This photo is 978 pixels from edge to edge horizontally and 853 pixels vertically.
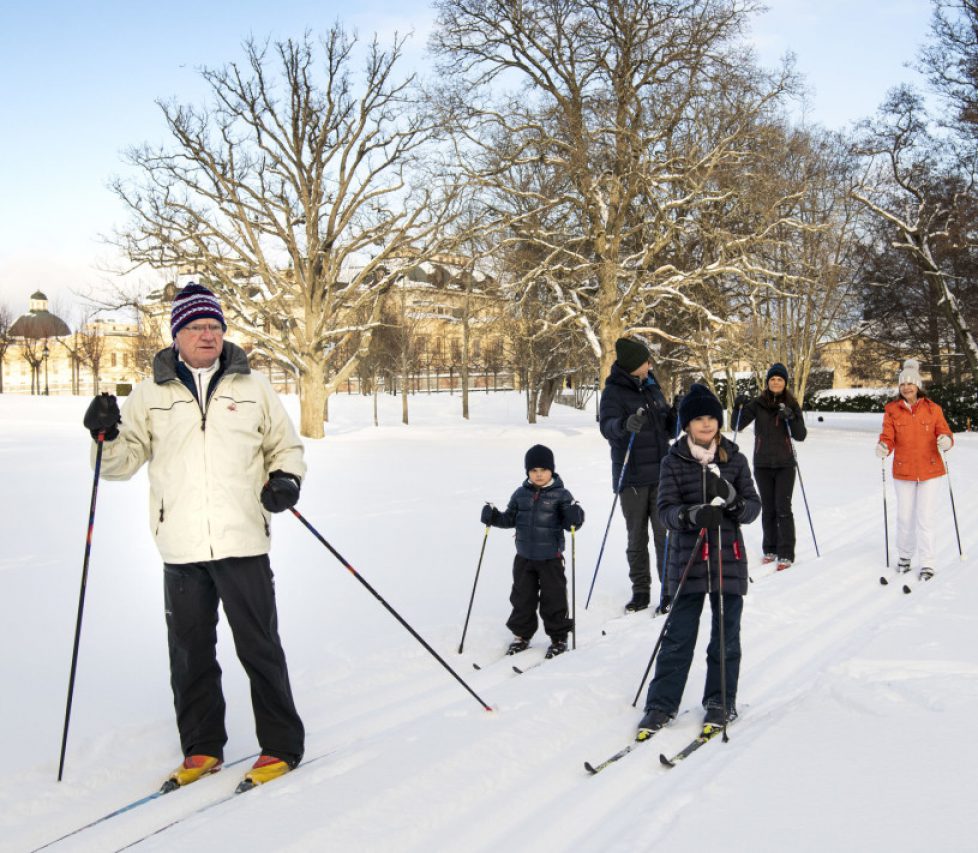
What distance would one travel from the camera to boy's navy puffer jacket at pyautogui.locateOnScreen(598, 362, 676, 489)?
251 inches

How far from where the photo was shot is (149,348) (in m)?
40.6

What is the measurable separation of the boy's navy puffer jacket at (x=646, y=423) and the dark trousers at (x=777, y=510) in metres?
2.20

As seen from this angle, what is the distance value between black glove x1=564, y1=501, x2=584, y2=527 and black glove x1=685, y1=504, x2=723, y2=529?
1.44m

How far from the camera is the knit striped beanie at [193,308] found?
3.54 m

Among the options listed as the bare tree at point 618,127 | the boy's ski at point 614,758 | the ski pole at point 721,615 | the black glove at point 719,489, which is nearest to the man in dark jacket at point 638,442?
the black glove at point 719,489

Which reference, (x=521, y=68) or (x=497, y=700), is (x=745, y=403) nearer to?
(x=497, y=700)

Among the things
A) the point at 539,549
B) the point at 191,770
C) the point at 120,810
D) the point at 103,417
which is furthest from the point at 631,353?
the point at 120,810

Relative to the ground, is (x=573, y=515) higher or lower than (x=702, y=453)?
lower

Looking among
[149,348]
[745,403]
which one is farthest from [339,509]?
[149,348]

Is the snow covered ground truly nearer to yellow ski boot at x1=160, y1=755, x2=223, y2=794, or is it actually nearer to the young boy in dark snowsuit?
yellow ski boot at x1=160, y1=755, x2=223, y2=794

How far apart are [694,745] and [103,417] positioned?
3079 mm

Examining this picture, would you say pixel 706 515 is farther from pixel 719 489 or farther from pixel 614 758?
pixel 614 758

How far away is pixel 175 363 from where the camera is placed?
357cm

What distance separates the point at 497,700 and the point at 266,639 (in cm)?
142
